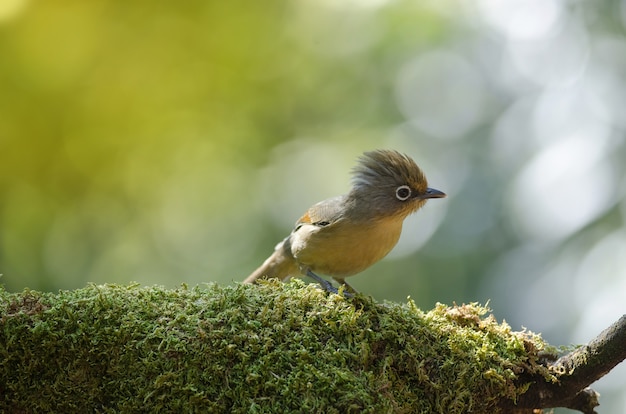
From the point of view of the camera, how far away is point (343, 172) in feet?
25.0

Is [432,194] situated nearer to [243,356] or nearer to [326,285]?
[326,285]

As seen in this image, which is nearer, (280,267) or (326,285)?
(326,285)

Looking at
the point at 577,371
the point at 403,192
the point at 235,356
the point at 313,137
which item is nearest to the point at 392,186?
the point at 403,192

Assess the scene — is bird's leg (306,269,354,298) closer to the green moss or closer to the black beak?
the green moss

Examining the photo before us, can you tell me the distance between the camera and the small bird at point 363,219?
413 cm

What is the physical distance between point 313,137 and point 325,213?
363 cm

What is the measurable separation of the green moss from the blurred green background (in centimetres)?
Answer: 252

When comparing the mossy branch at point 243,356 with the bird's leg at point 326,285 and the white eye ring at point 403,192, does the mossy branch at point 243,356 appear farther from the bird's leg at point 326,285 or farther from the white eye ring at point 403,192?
the white eye ring at point 403,192

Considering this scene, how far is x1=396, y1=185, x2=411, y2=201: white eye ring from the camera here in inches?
167

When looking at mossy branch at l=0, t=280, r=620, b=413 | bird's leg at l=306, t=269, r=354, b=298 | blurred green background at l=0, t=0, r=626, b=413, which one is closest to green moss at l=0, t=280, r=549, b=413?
mossy branch at l=0, t=280, r=620, b=413

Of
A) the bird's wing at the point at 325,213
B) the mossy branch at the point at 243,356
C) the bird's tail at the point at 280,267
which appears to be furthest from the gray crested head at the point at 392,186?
the mossy branch at the point at 243,356

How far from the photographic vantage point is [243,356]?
2.69 m

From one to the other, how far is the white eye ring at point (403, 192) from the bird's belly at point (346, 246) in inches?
6.5

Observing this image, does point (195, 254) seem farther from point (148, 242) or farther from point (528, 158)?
point (528, 158)
